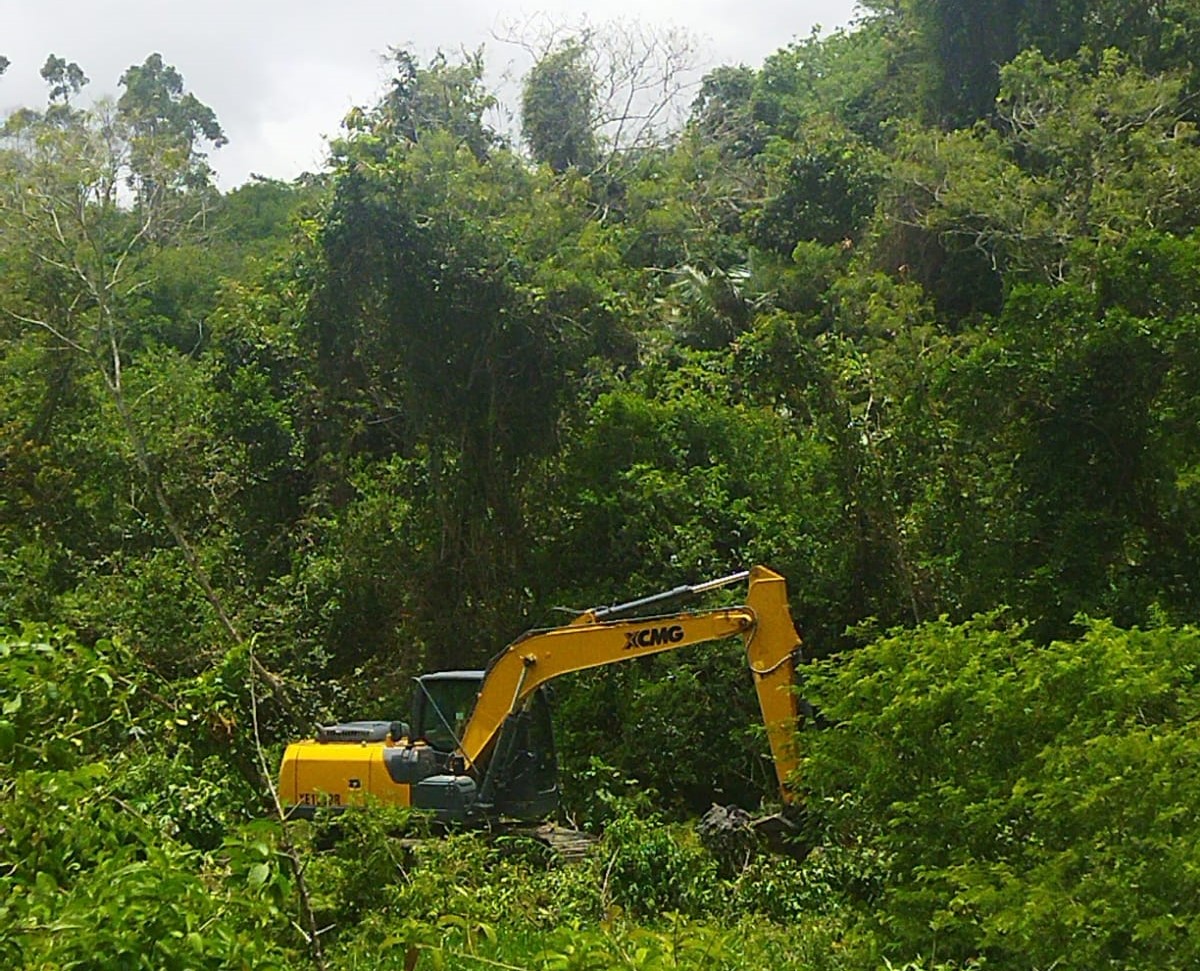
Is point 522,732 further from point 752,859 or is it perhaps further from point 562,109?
point 562,109

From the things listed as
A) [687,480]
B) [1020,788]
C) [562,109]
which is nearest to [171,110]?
[562,109]

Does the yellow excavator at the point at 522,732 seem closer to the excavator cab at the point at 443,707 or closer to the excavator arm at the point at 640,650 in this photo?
the excavator arm at the point at 640,650

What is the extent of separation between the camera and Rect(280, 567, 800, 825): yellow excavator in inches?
415

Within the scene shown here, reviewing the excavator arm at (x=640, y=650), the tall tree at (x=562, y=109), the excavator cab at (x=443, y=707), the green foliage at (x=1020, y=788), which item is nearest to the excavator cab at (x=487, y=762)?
the excavator cab at (x=443, y=707)

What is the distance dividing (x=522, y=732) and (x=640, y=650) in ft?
3.72

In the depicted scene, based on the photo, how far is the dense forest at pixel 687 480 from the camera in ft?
21.1

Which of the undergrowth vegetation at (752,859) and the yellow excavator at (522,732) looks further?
the yellow excavator at (522,732)

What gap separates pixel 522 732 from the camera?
10.8 m

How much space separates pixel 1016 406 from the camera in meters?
12.6

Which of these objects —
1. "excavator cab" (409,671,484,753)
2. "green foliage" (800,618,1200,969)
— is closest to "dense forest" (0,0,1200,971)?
"green foliage" (800,618,1200,969)

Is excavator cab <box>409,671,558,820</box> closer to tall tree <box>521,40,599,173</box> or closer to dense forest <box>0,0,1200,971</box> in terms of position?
dense forest <box>0,0,1200,971</box>

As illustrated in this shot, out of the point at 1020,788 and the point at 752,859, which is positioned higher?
the point at 1020,788

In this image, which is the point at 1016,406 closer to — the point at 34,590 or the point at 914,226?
the point at 914,226

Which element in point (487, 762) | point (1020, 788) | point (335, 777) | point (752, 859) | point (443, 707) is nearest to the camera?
point (1020, 788)
